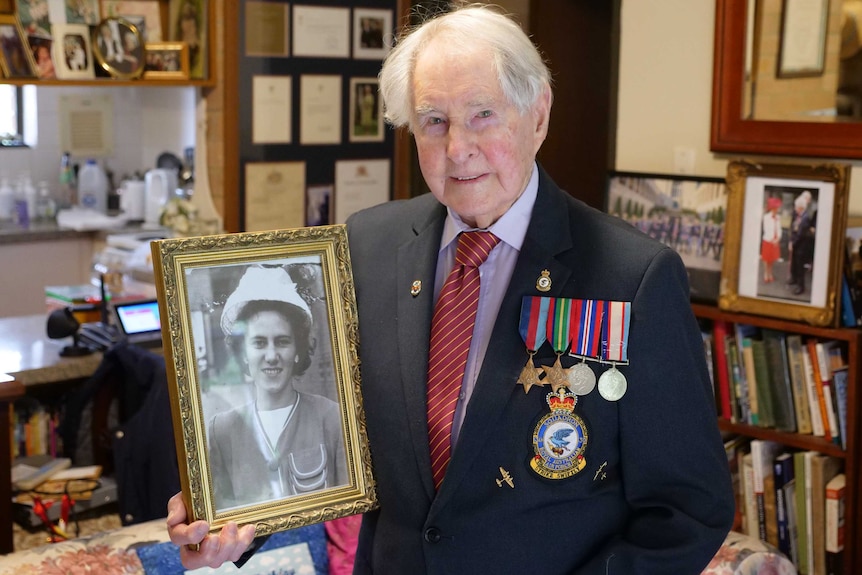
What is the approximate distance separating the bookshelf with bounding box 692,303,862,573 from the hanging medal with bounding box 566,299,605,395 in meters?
1.62

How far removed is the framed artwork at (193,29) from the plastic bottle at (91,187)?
1.88 metres

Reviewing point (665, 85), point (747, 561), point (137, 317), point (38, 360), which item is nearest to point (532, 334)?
point (747, 561)

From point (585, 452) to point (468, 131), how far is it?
1.48ft

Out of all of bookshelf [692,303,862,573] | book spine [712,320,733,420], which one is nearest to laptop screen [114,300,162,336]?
book spine [712,320,733,420]

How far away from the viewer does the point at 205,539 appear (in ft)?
4.53

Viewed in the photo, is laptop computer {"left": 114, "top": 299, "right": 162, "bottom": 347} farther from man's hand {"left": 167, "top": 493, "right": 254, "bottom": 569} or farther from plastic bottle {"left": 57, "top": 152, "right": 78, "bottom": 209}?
plastic bottle {"left": 57, "top": 152, "right": 78, "bottom": 209}

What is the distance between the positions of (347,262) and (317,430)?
24cm

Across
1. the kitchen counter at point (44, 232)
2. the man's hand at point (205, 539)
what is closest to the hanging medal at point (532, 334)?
the man's hand at point (205, 539)

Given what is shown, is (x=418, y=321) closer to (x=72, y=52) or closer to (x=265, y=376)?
(x=265, y=376)

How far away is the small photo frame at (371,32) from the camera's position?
15.5 feet

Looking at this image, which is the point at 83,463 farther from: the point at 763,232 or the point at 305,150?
the point at 763,232

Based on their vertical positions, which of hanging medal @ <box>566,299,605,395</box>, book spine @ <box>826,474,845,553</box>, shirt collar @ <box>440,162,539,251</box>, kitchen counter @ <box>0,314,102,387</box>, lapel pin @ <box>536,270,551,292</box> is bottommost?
book spine @ <box>826,474,845,553</box>

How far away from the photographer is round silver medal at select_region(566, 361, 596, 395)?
1.45m

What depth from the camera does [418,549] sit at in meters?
1.50
